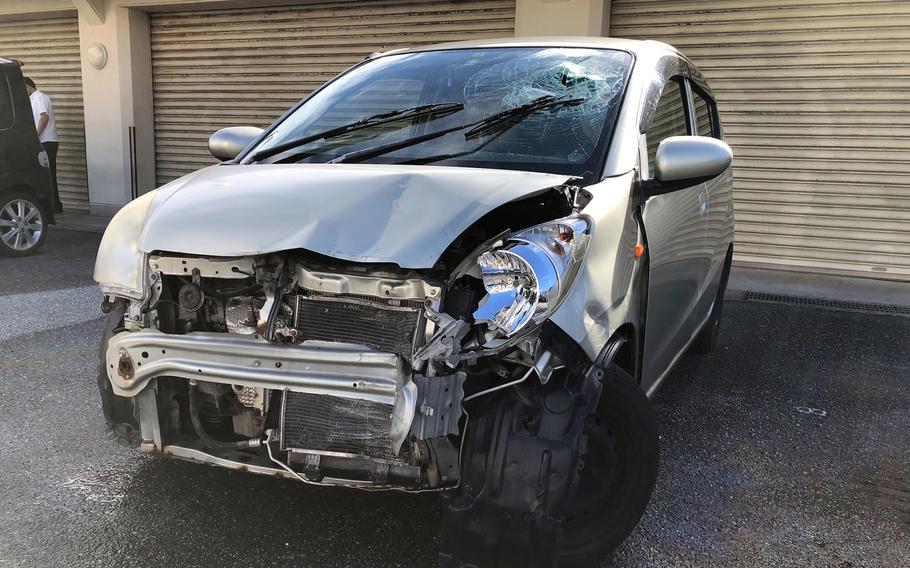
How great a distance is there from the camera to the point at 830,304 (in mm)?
6137

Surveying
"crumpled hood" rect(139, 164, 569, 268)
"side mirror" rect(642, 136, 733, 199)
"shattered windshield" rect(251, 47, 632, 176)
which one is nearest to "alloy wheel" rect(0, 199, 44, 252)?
"shattered windshield" rect(251, 47, 632, 176)

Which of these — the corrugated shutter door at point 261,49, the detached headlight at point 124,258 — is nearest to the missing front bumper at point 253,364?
the detached headlight at point 124,258

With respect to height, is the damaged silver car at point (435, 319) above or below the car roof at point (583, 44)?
below

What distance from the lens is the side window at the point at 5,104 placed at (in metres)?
7.02

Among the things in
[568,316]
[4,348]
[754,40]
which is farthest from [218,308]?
[754,40]

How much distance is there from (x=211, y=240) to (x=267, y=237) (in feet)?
0.58

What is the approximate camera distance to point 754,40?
7.21 meters

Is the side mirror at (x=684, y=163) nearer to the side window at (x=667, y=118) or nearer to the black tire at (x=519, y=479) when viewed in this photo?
the side window at (x=667, y=118)

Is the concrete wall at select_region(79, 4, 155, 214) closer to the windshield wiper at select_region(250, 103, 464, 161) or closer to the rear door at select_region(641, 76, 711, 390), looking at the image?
the windshield wiper at select_region(250, 103, 464, 161)

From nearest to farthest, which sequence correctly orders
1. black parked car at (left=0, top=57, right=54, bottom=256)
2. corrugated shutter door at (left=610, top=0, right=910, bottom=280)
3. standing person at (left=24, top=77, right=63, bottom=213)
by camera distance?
1. corrugated shutter door at (left=610, top=0, right=910, bottom=280)
2. black parked car at (left=0, top=57, right=54, bottom=256)
3. standing person at (left=24, top=77, right=63, bottom=213)

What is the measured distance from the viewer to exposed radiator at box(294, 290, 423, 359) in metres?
1.88

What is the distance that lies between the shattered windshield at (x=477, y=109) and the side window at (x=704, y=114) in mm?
990

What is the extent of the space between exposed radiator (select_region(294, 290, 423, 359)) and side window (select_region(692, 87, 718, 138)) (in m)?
2.38

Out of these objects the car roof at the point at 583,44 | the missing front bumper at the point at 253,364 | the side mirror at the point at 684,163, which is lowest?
the missing front bumper at the point at 253,364
